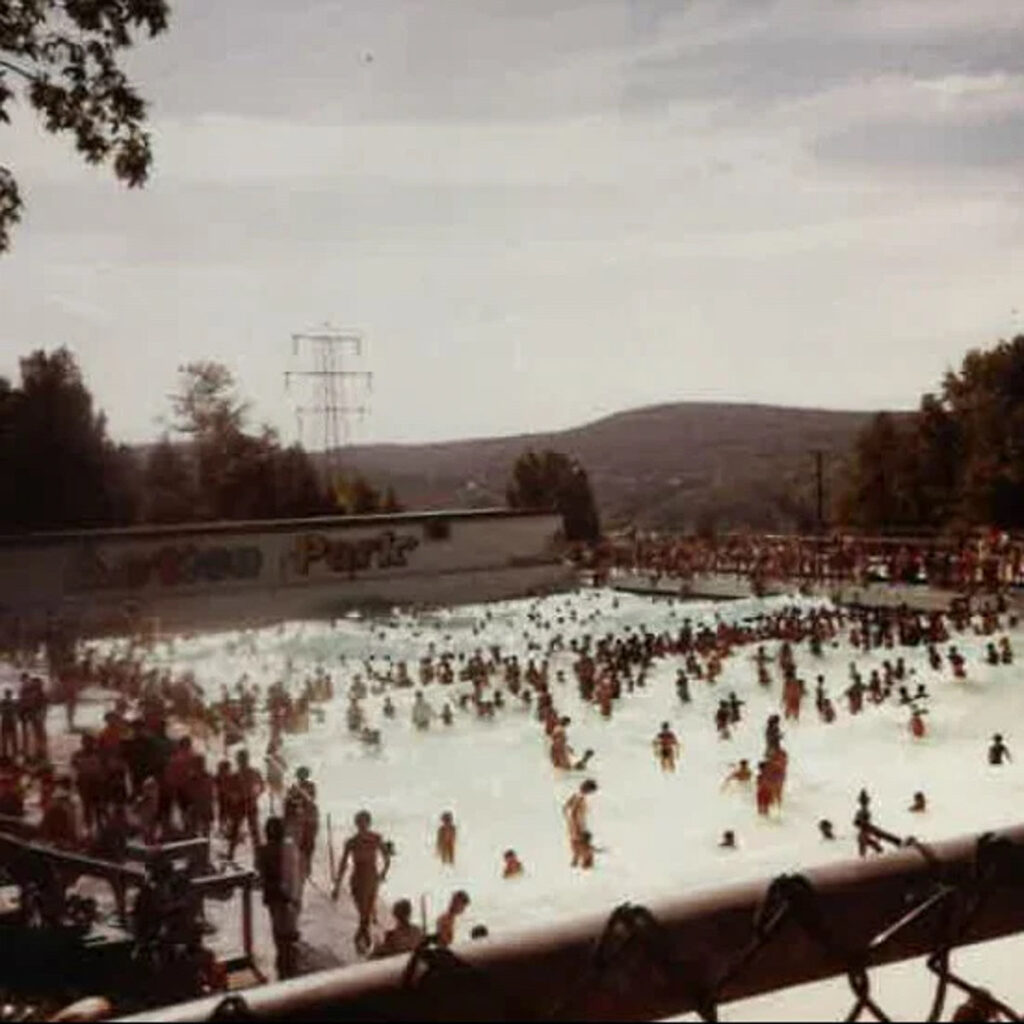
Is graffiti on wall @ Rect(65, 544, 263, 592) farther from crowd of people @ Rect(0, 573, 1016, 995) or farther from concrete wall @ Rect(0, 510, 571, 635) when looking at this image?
crowd of people @ Rect(0, 573, 1016, 995)

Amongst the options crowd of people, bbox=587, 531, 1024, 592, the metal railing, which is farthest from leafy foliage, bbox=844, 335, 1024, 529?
the metal railing

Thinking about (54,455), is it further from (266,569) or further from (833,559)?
(833,559)

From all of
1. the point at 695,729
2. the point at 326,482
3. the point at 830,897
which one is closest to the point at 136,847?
the point at 830,897

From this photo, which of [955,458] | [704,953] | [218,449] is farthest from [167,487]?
[704,953]

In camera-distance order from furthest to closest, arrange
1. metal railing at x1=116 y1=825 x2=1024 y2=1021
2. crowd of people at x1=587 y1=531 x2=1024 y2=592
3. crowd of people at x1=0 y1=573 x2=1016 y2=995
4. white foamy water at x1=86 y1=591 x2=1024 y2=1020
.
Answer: crowd of people at x1=587 y1=531 x2=1024 y2=592, white foamy water at x1=86 y1=591 x2=1024 y2=1020, crowd of people at x1=0 y1=573 x2=1016 y2=995, metal railing at x1=116 y1=825 x2=1024 y2=1021

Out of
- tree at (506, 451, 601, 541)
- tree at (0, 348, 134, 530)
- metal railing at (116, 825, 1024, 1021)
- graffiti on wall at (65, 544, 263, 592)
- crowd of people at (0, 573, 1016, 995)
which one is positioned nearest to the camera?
metal railing at (116, 825, 1024, 1021)

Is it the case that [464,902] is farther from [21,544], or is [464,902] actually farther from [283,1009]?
[21,544]

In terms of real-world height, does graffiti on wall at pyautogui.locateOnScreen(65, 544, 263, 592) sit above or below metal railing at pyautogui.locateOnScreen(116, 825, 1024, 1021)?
below
